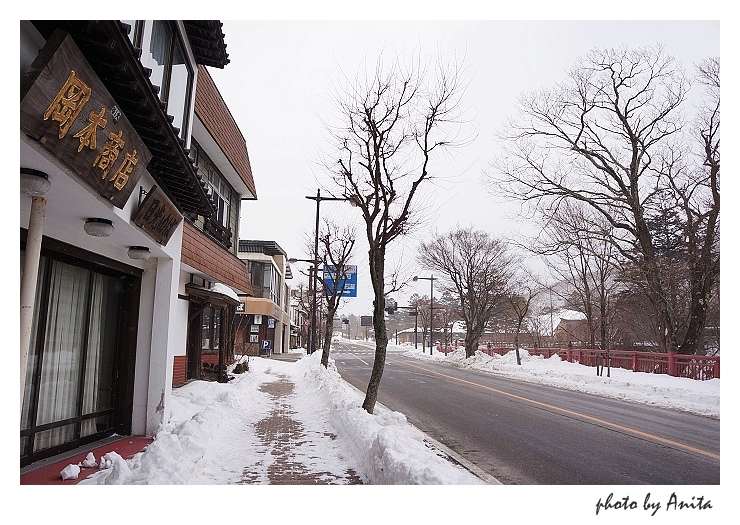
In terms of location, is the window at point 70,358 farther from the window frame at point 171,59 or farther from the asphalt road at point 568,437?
the asphalt road at point 568,437

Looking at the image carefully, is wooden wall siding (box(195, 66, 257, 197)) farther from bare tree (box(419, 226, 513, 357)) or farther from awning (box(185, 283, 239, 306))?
bare tree (box(419, 226, 513, 357))

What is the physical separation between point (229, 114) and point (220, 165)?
1.52 meters

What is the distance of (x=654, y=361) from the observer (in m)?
18.9

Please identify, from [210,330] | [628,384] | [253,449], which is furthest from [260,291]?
[253,449]

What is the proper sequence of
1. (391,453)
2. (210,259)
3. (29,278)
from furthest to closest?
(210,259)
(391,453)
(29,278)

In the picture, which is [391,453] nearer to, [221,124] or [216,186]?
[221,124]

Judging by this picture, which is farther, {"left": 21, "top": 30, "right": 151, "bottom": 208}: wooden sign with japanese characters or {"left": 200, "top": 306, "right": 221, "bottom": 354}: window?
{"left": 200, "top": 306, "right": 221, "bottom": 354}: window

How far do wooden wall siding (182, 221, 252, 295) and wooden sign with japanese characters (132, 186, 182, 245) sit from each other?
7.36 ft

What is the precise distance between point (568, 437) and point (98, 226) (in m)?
7.68

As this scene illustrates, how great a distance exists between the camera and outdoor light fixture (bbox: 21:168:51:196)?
4.06 m

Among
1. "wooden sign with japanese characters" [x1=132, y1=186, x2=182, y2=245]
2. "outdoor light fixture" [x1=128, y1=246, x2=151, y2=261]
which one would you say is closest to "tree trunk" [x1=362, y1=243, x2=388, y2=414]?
"wooden sign with japanese characters" [x1=132, y1=186, x2=182, y2=245]

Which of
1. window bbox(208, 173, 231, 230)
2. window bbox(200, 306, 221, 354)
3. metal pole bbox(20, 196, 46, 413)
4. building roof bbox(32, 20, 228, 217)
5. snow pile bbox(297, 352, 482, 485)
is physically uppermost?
window bbox(208, 173, 231, 230)

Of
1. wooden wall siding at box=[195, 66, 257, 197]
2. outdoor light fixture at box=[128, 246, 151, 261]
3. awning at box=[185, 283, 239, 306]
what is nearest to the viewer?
outdoor light fixture at box=[128, 246, 151, 261]

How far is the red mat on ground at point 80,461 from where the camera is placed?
5.11 metres
